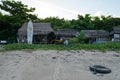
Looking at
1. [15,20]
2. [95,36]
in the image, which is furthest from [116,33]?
[15,20]

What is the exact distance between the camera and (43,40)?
117ft

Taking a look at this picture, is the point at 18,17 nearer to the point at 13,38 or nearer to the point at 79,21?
the point at 13,38

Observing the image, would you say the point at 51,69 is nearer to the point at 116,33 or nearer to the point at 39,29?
the point at 39,29

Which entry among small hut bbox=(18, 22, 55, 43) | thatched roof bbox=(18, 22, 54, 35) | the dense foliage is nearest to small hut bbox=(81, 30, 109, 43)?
the dense foliage

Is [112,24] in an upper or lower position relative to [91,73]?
upper

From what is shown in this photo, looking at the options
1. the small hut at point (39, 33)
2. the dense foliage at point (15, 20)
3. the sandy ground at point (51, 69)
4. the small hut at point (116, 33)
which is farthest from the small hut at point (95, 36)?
the sandy ground at point (51, 69)

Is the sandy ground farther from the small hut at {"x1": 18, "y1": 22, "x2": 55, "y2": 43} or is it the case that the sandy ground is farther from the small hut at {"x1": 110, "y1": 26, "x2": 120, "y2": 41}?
the small hut at {"x1": 110, "y1": 26, "x2": 120, "y2": 41}

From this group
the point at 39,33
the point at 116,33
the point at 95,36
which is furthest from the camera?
the point at 116,33

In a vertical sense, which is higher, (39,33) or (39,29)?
(39,29)

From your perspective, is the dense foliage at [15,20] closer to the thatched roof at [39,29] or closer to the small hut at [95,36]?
the thatched roof at [39,29]

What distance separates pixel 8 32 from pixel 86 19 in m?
18.8

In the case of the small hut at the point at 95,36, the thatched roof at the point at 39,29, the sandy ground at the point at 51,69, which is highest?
the thatched roof at the point at 39,29

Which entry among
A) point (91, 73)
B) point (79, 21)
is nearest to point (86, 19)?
point (79, 21)

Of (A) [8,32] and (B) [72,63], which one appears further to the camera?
(A) [8,32]
